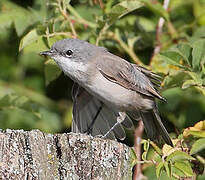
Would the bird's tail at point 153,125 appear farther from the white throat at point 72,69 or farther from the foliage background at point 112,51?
the white throat at point 72,69

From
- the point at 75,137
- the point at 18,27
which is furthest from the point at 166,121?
the point at 75,137

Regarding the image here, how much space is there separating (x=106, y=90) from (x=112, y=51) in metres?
1.26

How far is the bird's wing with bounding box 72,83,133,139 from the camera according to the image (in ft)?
15.3

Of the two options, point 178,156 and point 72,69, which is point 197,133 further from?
point 72,69

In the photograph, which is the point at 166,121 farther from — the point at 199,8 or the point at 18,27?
the point at 18,27

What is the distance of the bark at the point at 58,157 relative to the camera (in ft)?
9.55

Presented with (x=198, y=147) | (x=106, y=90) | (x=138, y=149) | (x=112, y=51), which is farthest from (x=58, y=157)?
(x=112, y=51)

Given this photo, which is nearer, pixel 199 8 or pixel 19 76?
pixel 199 8

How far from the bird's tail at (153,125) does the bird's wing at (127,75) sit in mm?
272

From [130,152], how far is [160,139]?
1079mm

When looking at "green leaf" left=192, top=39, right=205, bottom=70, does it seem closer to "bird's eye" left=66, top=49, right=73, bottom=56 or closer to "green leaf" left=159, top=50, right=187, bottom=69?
"green leaf" left=159, top=50, right=187, bottom=69

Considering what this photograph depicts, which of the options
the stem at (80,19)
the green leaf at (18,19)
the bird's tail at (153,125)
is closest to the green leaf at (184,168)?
the bird's tail at (153,125)

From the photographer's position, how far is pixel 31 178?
292 cm

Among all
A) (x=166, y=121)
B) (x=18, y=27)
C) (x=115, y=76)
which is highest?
(x=18, y=27)
